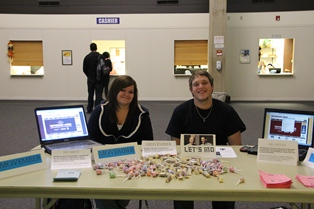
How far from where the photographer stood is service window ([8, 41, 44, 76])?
30.8 feet

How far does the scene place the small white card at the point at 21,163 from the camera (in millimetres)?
1680

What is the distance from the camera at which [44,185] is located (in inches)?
61.7

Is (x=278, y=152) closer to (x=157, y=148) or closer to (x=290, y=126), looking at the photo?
(x=290, y=126)

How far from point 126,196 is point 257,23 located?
8571mm

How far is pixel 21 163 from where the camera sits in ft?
5.70

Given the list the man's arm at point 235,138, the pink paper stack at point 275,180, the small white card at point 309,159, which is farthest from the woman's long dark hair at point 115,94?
the small white card at point 309,159

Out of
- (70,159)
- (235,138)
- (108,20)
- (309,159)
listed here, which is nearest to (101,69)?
(108,20)

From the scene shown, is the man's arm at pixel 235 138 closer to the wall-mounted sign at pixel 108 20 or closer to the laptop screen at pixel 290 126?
the laptop screen at pixel 290 126

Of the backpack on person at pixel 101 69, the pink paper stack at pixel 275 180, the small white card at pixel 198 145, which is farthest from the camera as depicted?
the backpack on person at pixel 101 69

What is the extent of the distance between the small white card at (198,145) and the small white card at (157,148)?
87mm

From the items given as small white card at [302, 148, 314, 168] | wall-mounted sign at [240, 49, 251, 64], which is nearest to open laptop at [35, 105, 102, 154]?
small white card at [302, 148, 314, 168]

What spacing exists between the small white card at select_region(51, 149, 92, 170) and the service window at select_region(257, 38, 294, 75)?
27.2 feet

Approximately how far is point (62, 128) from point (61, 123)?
0.04 meters

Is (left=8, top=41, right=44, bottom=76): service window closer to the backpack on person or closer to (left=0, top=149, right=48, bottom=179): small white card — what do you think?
the backpack on person
